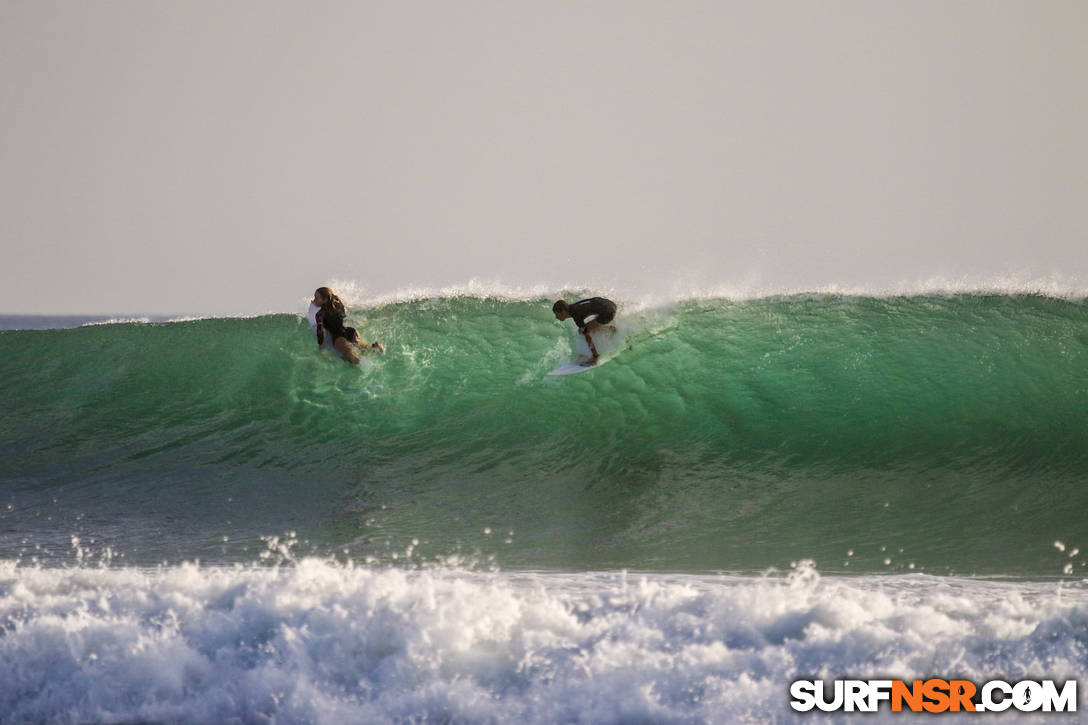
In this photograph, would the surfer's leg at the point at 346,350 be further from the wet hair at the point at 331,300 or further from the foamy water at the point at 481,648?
the foamy water at the point at 481,648

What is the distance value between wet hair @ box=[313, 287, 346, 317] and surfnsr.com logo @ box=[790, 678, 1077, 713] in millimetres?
6475

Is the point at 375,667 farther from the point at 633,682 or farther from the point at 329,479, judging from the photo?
the point at 329,479

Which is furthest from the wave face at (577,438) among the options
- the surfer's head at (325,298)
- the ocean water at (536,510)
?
the surfer's head at (325,298)

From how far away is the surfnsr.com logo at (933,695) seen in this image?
3764 millimetres

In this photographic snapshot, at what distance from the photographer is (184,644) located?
432 centimetres

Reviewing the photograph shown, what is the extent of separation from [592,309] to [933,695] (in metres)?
5.56

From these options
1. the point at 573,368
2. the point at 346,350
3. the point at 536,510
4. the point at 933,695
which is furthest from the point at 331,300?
the point at 933,695

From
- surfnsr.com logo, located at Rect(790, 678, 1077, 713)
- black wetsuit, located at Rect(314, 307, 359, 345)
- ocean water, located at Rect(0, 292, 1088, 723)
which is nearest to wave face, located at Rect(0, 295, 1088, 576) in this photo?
ocean water, located at Rect(0, 292, 1088, 723)

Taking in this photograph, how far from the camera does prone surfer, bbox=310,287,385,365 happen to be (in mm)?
9211

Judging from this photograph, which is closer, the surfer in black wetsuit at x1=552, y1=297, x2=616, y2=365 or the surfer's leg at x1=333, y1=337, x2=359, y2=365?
the surfer in black wetsuit at x1=552, y1=297, x2=616, y2=365

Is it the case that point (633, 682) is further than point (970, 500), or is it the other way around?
point (970, 500)

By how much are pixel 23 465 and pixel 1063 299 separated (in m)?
10.6

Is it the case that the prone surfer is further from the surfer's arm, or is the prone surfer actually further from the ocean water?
the surfer's arm

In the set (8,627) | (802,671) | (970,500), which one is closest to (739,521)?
(970,500)
